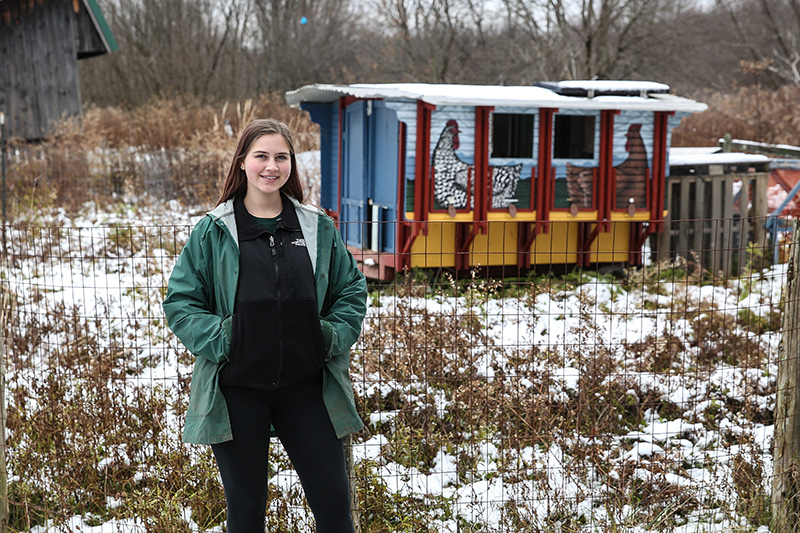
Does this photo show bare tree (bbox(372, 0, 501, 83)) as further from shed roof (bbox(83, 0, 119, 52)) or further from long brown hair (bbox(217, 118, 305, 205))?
long brown hair (bbox(217, 118, 305, 205))

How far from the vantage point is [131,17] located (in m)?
29.6

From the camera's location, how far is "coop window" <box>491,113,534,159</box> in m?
8.70

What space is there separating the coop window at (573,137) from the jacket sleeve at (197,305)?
6.50 metres

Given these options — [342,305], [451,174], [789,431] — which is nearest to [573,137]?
[451,174]

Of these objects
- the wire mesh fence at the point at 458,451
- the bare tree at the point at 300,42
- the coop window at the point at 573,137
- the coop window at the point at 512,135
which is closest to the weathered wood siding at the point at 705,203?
the coop window at the point at 573,137

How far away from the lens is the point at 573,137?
903cm

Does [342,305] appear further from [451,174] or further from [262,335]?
[451,174]

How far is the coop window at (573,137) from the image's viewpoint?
895 cm

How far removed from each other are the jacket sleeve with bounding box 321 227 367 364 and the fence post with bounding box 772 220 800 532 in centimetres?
240

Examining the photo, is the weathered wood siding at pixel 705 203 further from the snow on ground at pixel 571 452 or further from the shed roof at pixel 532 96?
the snow on ground at pixel 571 452

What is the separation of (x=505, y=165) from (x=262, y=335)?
6097 mm

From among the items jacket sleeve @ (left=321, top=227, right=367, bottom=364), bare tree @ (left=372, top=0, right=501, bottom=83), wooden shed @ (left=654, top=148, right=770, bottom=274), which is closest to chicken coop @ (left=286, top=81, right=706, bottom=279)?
wooden shed @ (left=654, top=148, right=770, bottom=274)

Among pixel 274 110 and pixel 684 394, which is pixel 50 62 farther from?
pixel 684 394

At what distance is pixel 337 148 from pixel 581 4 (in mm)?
11324
